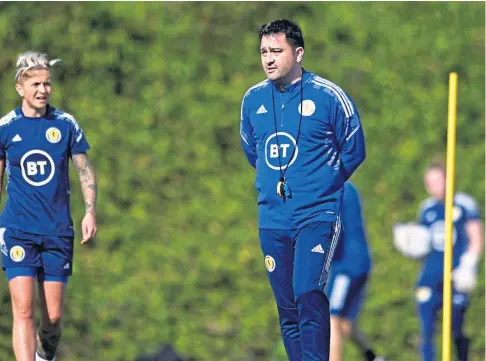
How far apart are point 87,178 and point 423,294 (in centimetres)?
488

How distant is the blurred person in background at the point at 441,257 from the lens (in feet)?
39.1

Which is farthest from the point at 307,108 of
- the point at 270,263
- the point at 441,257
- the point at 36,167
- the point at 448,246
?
the point at 441,257

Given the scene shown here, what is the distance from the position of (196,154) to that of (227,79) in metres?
0.87

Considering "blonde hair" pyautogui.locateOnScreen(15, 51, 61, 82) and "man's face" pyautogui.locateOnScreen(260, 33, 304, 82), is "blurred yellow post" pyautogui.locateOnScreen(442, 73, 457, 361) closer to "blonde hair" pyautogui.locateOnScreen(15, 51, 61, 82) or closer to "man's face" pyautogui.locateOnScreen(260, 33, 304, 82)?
"man's face" pyautogui.locateOnScreen(260, 33, 304, 82)

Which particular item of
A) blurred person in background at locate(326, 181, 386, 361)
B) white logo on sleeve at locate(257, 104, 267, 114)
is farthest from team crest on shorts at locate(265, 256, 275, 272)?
blurred person in background at locate(326, 181, 386, 361)

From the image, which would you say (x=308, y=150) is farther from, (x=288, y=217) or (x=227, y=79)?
(x=227, y=79)

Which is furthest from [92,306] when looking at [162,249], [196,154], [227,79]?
[227,79]

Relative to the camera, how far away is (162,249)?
12.4 metres

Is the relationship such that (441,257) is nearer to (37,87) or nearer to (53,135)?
(53,135)

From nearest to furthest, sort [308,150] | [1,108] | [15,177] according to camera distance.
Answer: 1. [308,150]
2. [15,177]
3. [1,108]

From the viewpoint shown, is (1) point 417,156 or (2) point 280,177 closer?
(2) point 280,177

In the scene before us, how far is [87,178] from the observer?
8.52 metres

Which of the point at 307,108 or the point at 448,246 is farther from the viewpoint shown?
the point at 448,246

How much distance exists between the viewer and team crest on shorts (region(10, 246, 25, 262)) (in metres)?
8.26
